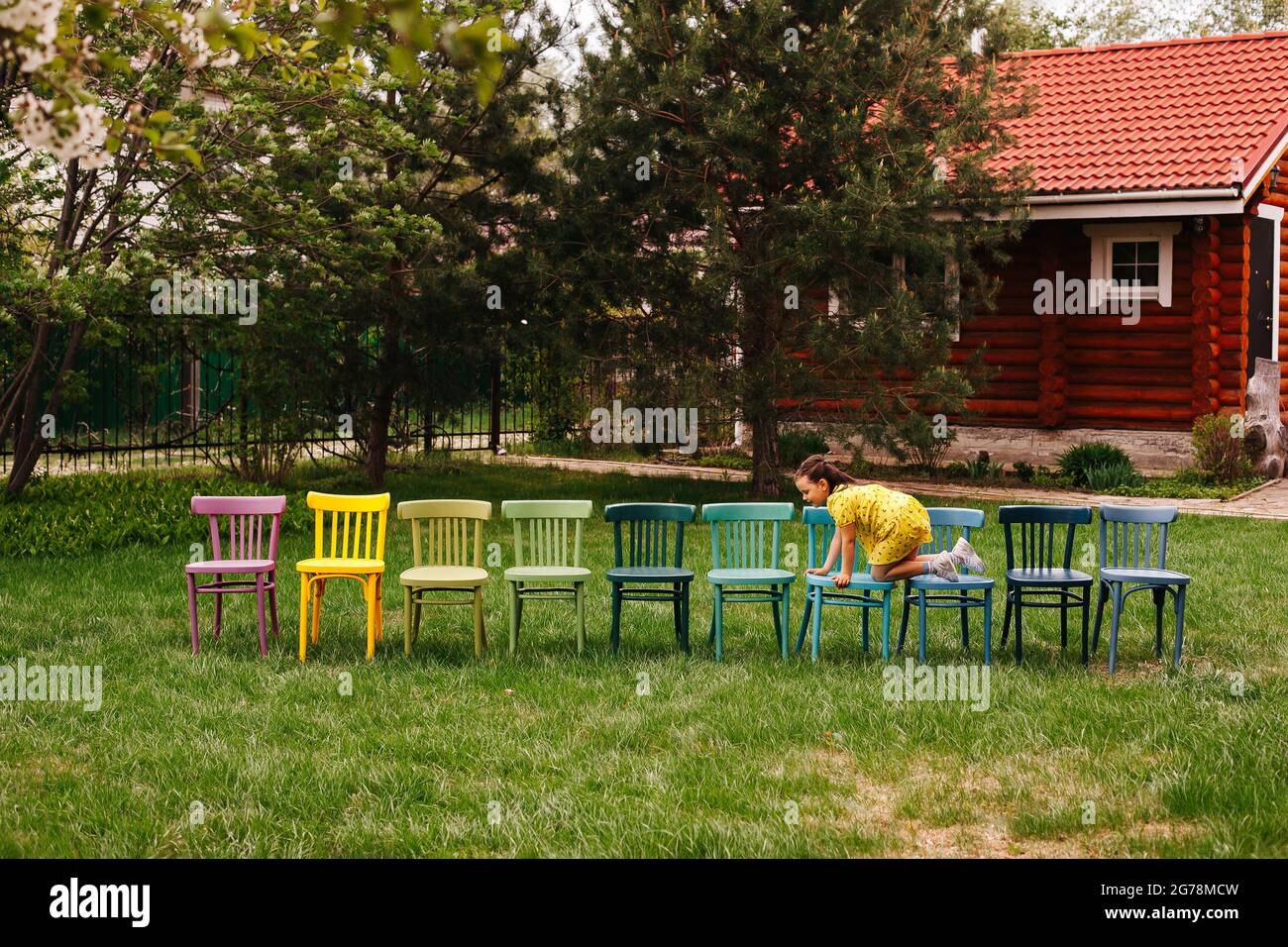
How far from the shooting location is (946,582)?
8.04 metres

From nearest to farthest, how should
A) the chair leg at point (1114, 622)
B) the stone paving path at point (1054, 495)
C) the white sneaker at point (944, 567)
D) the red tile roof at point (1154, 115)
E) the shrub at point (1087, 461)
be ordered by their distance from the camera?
the chair leg at point (1114, 622) → the white sneaker at point (944, 567) → the stone paving path at point (1054, 495) → the red tile roof at point (1154, 115) → the shrub at point (1087, 461)

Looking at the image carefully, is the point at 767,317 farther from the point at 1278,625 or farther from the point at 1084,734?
the point at 1084,734

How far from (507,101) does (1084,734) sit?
11709 mm

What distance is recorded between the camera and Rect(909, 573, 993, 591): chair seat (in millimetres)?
7973

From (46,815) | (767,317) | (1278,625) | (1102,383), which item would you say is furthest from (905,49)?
(46,815)

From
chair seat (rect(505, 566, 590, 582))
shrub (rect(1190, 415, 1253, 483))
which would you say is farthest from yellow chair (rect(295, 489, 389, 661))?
shrub (rect(1190, 415, 1253, 483))

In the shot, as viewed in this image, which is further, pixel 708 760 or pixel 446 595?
pixel 446 595

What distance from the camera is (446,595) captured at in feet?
34.1

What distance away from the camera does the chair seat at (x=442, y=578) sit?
8.19 metres

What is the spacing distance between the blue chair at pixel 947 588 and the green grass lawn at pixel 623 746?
27 cm

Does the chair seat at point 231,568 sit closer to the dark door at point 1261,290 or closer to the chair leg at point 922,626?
the chair leg at point 922,626

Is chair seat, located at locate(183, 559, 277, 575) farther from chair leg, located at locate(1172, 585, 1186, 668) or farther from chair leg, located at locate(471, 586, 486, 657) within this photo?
chair leg, located at locate(1172, 585, 1186, 668)

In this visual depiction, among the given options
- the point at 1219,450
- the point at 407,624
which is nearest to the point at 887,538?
the point at 407,624

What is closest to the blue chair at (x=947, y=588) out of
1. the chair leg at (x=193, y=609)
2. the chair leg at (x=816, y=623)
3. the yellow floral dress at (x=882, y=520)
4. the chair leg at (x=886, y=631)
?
the chair leg at (x=886, y=631)
